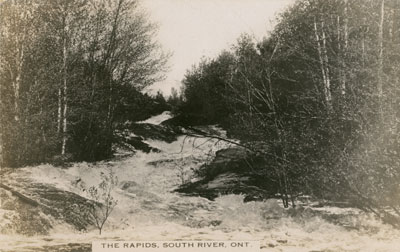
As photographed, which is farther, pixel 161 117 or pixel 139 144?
pixel 139 144

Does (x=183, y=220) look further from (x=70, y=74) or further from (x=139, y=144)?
(x=70, y=74)

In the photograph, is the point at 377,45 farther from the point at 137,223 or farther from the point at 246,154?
the point at 137,223

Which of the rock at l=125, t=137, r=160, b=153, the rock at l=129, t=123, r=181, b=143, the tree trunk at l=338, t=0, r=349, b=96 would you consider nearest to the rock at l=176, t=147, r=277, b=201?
the rock at l=129, t=123, r=181, b=143

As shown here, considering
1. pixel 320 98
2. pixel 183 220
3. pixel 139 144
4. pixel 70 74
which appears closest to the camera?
pixel 183 220

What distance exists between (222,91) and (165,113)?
695mm

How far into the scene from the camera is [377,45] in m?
4.73

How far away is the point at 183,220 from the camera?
15.3 feet

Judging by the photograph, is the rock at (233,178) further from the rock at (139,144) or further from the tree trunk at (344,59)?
the tree trunk at (344,59)

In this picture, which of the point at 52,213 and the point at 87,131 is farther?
the point at 87,131

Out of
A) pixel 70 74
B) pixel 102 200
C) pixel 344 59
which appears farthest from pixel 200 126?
pixel 344 59

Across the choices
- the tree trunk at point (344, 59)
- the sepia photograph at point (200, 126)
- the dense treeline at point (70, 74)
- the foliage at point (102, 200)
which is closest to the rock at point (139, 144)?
the sepia photograph at point (200, 126)

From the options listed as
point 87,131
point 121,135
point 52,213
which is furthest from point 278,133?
point 52,213

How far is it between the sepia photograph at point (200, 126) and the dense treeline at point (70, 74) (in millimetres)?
16

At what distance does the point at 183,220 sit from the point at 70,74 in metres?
2.07
